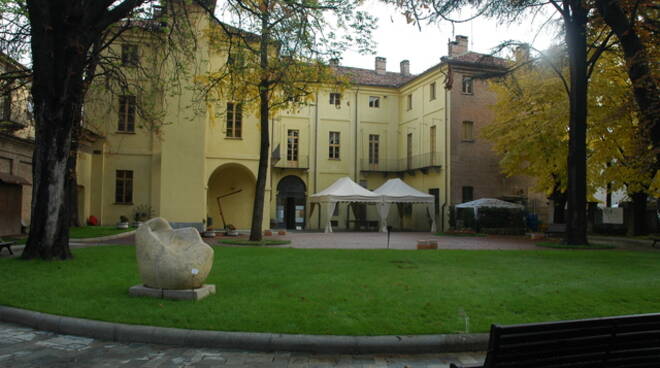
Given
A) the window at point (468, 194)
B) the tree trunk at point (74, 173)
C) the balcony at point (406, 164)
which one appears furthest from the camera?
the balcony at point (406, 164)

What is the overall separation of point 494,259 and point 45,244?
36.3 ft

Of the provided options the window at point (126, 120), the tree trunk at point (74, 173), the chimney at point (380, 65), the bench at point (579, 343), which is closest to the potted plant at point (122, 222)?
the tree trunk at point (74, 173)

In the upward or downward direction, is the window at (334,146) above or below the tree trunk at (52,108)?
above

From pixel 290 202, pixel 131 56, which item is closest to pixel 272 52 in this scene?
pixel 131 56

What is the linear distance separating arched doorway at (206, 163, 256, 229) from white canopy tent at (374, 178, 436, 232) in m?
8.68

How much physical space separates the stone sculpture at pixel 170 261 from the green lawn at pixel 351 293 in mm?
357

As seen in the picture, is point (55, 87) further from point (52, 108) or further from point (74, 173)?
point (74, 173)

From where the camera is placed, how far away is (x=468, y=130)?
1409 inches

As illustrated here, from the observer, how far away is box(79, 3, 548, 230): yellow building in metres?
25.5

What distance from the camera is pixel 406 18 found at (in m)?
7.53

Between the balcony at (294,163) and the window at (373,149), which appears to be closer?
the balcony at (294,163)

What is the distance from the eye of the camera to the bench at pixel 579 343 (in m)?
3.28

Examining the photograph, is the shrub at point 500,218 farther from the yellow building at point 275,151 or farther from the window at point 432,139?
the window at point 432,139

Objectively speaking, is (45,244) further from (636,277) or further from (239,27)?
(636,277)
